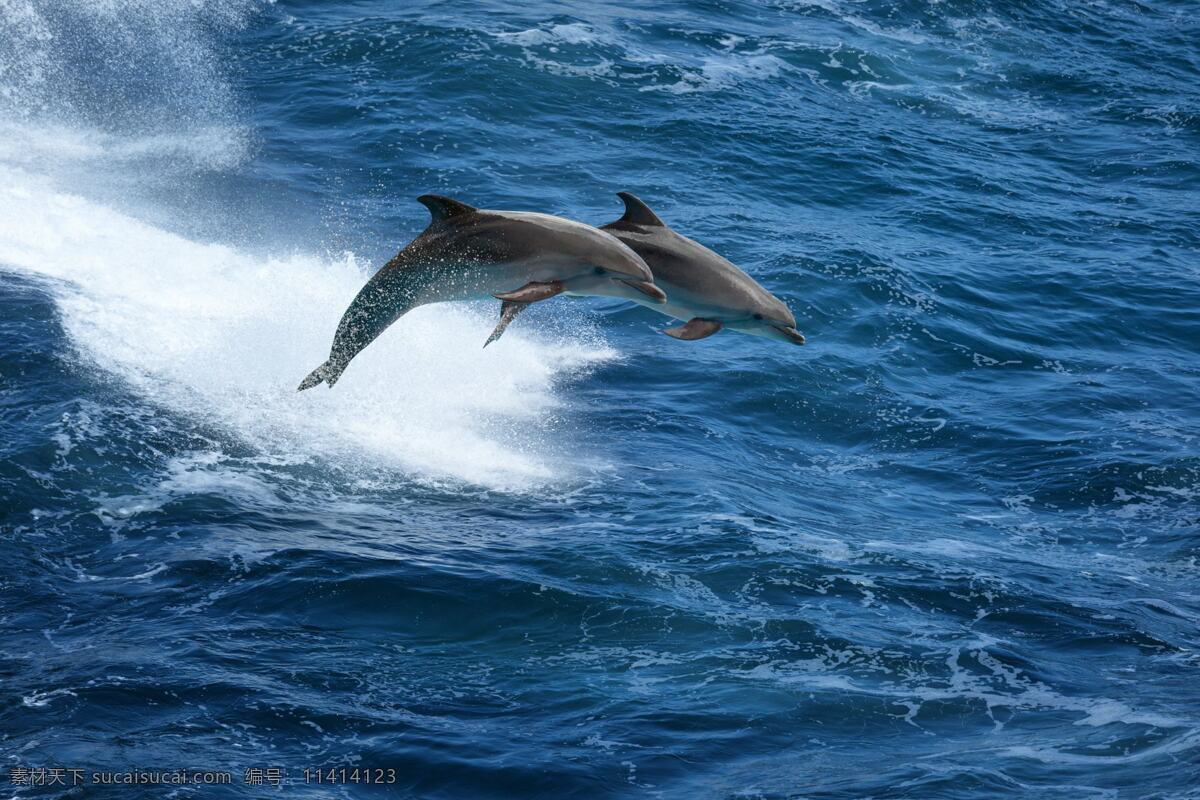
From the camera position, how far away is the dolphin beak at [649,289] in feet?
38.5

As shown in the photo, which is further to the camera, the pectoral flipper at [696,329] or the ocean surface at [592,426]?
the ocean surface at [592,426]

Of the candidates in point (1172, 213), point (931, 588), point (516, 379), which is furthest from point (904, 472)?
point (1172, 213)

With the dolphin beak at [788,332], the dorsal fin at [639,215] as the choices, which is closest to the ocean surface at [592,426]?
the dolphin beak at [788,332]

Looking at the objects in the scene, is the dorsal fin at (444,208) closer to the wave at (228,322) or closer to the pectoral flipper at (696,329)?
→ the pectoral flipper at (696,329)

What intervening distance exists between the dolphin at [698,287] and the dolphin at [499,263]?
0.43 metres

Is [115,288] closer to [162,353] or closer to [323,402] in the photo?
[162,353]

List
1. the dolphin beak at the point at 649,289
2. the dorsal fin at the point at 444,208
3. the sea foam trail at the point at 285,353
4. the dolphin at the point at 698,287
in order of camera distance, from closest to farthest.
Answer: the dolphin beak at the point at 649,289 → the dorsal fin at the point at 444,208 → the dolphin at the point at 698,287 → the sea foam trail at the point at 285,353

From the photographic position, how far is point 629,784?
14.0 meters

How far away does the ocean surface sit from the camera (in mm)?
15219

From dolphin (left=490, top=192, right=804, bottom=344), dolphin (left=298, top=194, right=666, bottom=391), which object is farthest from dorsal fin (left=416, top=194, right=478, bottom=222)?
dolphin (left=490, top=192, right=804, bottom=344)

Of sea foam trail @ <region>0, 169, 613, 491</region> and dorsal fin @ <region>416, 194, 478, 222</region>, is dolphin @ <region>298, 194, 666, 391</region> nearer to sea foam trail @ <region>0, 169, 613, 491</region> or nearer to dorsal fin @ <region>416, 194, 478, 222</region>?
dorsal fin @ <region>416, 194, 478, 222</region>

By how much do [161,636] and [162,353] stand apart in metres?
9.59

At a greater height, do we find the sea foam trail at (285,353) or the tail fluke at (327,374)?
the tail fluke at (327,374)

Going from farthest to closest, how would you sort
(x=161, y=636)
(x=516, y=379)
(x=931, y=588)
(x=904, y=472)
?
(x=516, y=379)
(x=904, y=472)
(x=931, y=588)
(x=161, y=636)
